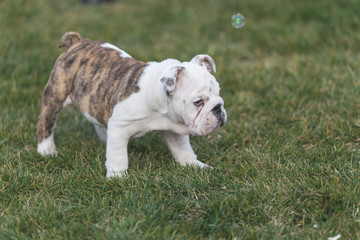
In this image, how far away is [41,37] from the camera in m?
7.18

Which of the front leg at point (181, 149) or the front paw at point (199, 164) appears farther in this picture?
the front leg at point (181, 149)

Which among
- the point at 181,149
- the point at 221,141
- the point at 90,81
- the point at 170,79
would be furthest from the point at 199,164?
the point at 90,81

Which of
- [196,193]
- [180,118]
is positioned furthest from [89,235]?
[180,118]

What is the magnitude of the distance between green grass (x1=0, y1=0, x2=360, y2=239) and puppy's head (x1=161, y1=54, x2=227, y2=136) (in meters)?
0.50

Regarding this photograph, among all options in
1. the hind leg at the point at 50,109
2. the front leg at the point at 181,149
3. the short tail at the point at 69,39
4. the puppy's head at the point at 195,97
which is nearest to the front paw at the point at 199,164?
the front leg at the point at 181,149

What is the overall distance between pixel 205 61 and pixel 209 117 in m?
0.64

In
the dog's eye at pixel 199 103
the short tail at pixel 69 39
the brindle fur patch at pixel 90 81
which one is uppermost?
the short tail at pixel 69 39

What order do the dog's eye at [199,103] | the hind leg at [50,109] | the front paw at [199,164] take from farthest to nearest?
1. the hind leg at [50,109]
2. the front paw at [199,164]
3. the dog's eye at [199,103]

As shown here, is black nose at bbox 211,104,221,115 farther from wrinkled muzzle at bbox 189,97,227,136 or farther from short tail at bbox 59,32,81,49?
short tail at bbox 59,32,81,49

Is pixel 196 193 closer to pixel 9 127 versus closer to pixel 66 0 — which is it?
pixel 9 127

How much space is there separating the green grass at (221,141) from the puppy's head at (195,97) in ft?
1.64

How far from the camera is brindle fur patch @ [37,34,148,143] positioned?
4.02 meters

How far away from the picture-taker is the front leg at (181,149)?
4.12 metres

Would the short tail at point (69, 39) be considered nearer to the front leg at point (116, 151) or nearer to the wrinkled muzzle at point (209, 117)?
the front leg at point (116, 151)
